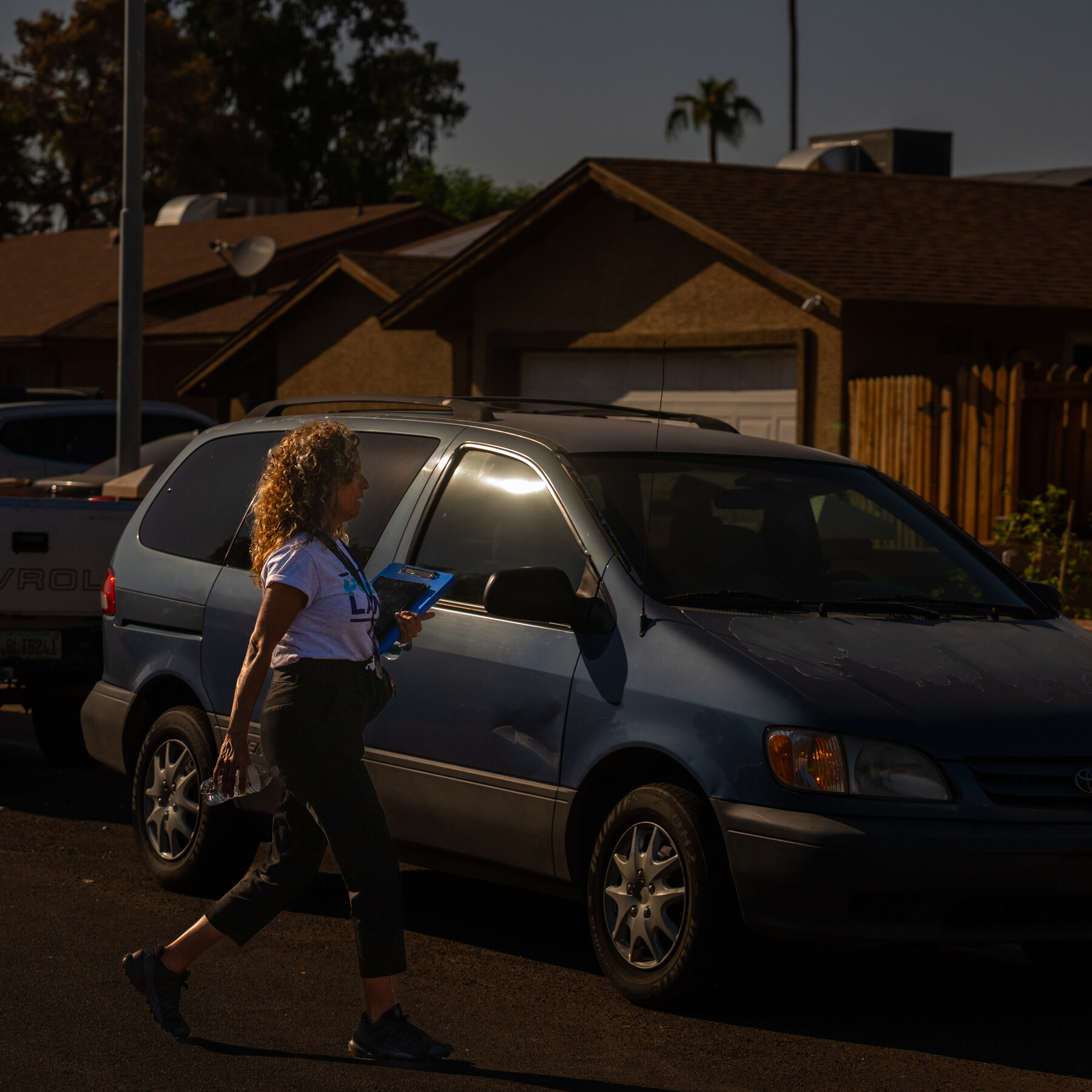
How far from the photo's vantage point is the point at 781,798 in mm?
5086

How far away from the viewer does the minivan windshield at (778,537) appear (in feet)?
19.5

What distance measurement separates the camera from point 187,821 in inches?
273

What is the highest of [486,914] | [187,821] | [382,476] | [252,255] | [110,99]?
[110,99]

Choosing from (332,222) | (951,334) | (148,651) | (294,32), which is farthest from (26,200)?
(148,651)

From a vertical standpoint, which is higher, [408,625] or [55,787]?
[408,625]

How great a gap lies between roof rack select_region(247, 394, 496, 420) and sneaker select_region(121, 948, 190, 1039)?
2412 millimetres

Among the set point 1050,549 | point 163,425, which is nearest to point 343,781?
point 1050,549

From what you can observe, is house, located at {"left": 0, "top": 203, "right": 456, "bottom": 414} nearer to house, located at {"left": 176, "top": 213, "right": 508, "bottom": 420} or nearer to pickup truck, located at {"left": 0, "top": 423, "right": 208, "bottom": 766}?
house, located at {"left": 176, "top": 213, "right": 508, "bottom": 420}

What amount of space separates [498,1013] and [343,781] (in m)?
1.02

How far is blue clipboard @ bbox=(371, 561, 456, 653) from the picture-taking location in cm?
535

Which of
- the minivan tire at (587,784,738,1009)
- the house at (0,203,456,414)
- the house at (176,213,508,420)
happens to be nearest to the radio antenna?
the minivan tire at (587,784,738,1009)

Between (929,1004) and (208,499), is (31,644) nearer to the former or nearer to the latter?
(208,499)

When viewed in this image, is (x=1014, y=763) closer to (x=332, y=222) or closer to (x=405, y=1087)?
(x=405, y=1087)

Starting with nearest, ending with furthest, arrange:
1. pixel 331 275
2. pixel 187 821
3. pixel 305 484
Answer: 1. pixel 305 484
2. pixel 187 821
3. pixel 331 275
